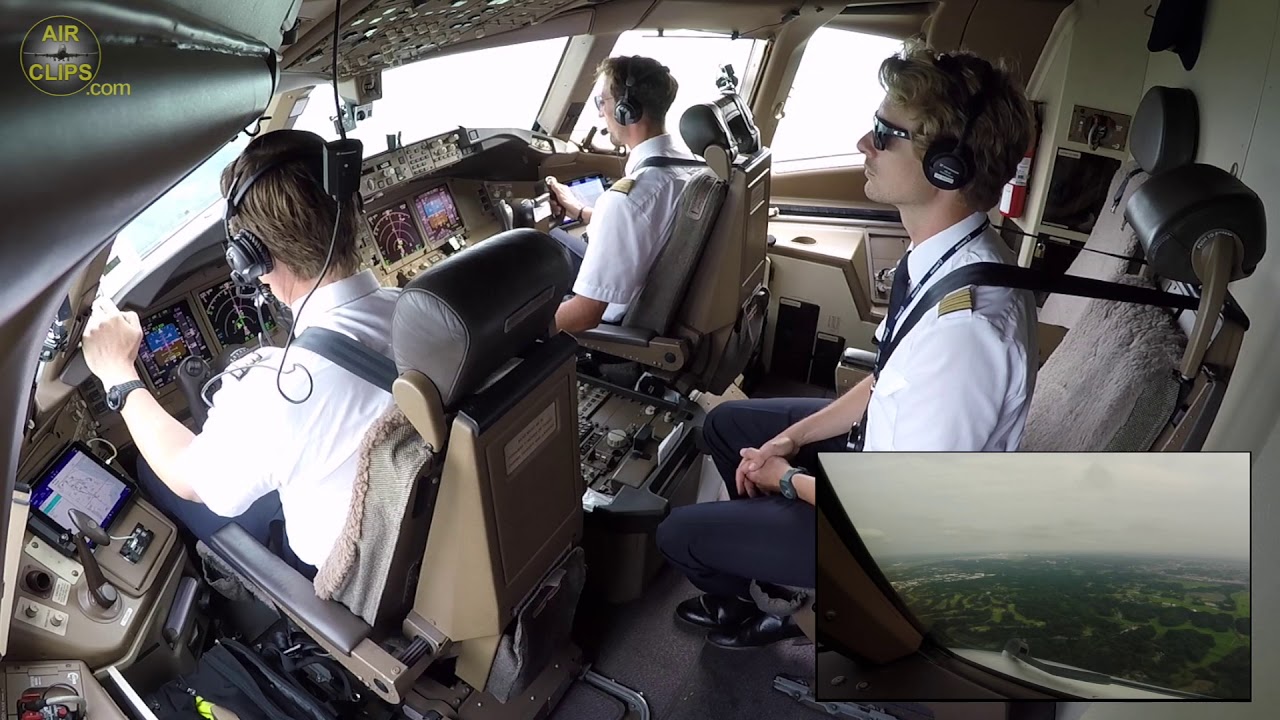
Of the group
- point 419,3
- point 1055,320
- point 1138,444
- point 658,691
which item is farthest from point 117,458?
point 1055,320

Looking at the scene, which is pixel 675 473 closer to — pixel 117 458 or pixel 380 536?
pixel 380 536

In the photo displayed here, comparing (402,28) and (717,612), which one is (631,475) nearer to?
(717,612)

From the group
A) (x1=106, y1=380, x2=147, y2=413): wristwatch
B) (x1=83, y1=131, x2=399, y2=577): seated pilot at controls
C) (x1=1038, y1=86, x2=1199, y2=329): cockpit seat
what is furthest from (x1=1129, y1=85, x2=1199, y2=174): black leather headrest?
(x1=106, y1=380, x2=147, y2=413): wristwatch

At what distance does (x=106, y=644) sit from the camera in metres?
1.83

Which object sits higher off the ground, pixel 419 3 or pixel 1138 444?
pixel 419 3

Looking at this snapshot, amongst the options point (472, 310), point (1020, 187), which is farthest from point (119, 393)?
point (1020, 187)

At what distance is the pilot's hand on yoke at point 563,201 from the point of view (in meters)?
3.41

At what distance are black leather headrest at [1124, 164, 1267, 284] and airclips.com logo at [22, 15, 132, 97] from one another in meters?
1.30

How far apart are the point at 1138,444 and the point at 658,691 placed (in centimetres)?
136

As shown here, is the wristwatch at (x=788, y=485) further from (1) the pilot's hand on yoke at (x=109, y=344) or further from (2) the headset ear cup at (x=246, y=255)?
(1) the pilot's hand on yoke at (x=109, y=344)

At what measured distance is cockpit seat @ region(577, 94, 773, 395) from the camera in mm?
2721

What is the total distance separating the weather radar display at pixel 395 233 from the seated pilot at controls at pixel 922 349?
5.25 feet

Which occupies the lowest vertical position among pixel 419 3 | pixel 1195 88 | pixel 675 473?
pixel 675 473

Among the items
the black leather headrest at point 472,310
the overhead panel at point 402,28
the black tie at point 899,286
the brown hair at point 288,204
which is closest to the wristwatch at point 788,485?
the black tie at point 899,286
